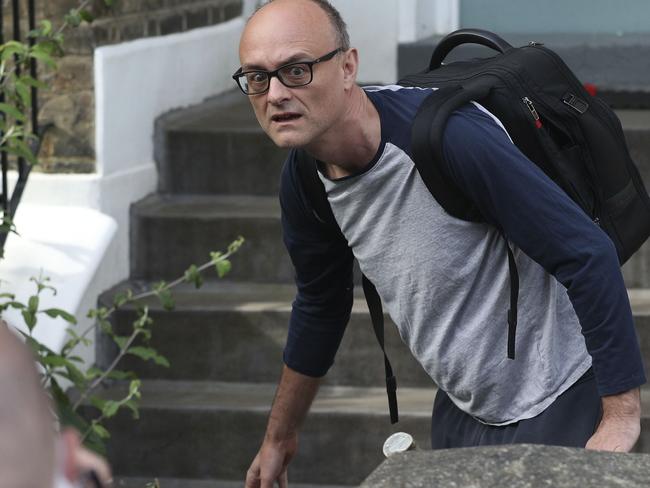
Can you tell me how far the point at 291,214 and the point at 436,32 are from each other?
3839 millimetres

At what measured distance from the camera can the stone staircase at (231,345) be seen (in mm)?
Result: 4004

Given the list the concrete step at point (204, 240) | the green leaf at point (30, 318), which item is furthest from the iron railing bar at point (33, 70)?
the green leaf at point (30, 318)

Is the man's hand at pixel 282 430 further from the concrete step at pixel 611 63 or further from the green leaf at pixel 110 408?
the concrete step at pixel 611 63

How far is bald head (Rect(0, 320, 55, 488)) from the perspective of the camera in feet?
1.54

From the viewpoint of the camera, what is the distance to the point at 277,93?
6.80 ft

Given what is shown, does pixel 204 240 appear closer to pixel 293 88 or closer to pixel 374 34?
pixel 374 34

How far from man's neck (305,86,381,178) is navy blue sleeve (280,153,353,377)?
17cm

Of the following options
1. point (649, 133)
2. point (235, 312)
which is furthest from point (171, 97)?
point (649, 133)

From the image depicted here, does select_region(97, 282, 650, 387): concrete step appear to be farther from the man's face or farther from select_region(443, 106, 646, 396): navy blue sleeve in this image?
select_region(443, 106, 646, 396): navy blue sleeve

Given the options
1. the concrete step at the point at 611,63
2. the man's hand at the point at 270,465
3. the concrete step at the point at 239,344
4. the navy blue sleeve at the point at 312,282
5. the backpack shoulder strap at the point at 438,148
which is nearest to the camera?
the backpack shoulder strap at the point at 438,148

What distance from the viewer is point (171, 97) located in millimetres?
5109

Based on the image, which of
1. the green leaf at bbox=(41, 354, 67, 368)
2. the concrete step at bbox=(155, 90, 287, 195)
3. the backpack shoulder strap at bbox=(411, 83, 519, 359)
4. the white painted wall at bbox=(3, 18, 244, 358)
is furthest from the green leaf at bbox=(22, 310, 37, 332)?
the concrete step at bbox=(155, 90, 287, 195)

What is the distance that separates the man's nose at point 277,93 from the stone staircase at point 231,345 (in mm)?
2006

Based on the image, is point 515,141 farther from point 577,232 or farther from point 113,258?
point 113,258
